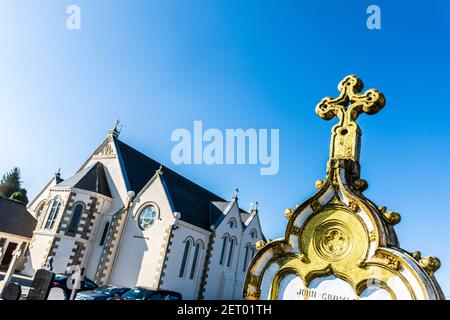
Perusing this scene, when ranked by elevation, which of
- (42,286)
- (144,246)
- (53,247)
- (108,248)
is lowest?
(42,286)

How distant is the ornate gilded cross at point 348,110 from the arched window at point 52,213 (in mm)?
24974

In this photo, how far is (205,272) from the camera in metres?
26.1

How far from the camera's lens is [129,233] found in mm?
24891

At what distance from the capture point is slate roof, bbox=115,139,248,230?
2677cm

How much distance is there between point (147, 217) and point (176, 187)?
16.4ft

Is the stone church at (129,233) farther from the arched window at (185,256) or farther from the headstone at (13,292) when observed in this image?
the headstone at (13,292)

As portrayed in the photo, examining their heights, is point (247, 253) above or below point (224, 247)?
above

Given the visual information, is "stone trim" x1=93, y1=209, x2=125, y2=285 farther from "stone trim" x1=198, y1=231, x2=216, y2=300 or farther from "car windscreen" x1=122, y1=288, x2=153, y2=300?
"car windscreen" x1=122, y1=288, x2=153, y2=300

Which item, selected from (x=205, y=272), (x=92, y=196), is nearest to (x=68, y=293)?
(x=92, y=196)

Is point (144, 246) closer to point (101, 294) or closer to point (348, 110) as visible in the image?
point (101, 294)

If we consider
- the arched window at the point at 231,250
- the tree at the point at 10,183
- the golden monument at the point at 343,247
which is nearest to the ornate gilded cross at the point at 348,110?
the golden monument at the point at 343,247

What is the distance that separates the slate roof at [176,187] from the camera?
87.8 ft

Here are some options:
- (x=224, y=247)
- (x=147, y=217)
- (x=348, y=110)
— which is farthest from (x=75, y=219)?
(x=348, y=110)
